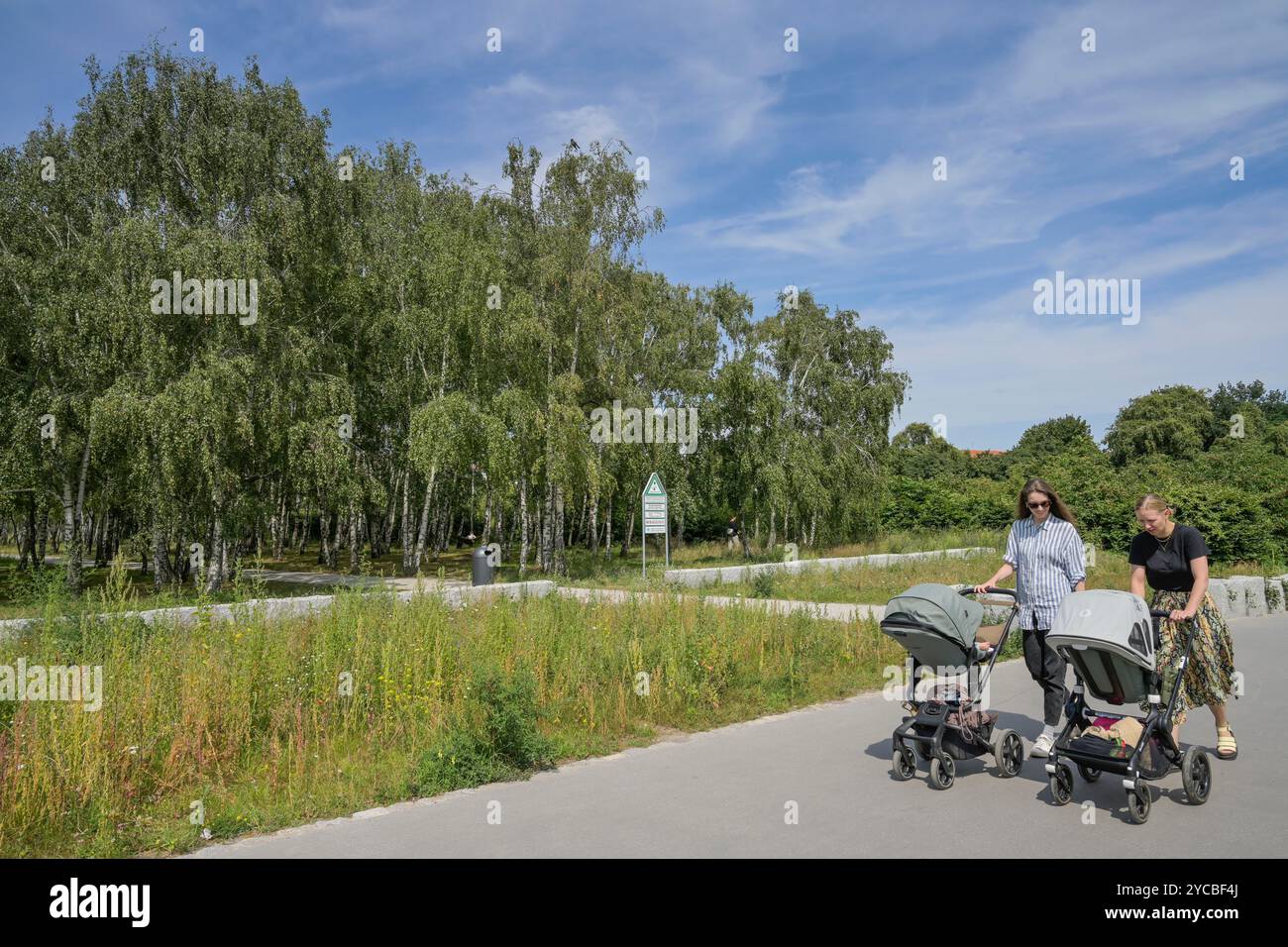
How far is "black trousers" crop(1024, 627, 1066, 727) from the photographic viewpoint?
6.07m

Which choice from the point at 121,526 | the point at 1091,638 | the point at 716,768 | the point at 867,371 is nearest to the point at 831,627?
the point at 716,768

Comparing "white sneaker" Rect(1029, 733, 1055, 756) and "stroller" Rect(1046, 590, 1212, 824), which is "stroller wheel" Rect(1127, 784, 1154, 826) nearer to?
"stroller" Rect(1046, 590, 1212, 824)

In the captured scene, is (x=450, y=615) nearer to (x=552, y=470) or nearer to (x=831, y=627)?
(x=831, y=627)

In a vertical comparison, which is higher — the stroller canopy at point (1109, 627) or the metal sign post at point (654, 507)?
the metal sign post at point (654, 507)

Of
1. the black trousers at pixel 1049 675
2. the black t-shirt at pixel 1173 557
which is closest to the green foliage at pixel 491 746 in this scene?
the black trousers at pixel 1049 675

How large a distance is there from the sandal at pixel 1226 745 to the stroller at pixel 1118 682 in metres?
0.92

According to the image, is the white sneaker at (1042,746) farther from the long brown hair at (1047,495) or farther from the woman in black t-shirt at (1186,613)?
the long brown hair at (1047,495)

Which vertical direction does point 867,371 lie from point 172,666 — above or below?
above

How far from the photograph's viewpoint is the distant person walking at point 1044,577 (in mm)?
6094

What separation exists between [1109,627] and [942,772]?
1425 millimetres

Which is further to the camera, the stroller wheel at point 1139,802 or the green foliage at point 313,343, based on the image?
the green foliage at point 313,343

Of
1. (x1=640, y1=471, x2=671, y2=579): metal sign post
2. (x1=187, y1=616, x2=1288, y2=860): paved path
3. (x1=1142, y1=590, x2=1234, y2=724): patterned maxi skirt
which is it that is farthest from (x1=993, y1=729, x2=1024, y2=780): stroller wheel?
(x1=640, y1=471, x2=671, y2=579): metal sign post

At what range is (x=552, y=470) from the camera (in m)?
23.7

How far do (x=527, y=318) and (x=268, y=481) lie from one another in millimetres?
9289
